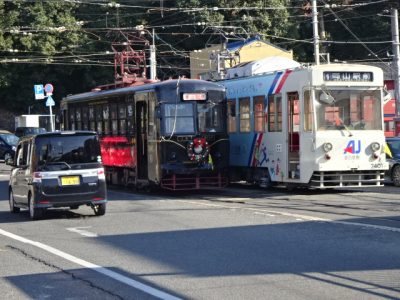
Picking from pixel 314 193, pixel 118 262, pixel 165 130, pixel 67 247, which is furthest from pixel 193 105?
pixel 118 262

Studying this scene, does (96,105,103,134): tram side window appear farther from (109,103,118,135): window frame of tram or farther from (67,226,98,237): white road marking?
(67,226,98,237): white road marking

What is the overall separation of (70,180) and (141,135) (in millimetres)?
6146

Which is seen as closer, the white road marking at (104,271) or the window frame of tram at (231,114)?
the white road marking at (104,271)

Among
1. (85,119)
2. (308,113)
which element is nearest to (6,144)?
(85,119)

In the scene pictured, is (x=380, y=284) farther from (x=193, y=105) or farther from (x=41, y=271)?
(x=193, y=105)

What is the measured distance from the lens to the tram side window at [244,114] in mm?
21812

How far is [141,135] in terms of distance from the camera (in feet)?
69.9

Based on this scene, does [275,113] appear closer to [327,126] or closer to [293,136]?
[293,136]

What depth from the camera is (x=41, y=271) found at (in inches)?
380

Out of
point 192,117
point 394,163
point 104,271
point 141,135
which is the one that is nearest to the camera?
point 104,271

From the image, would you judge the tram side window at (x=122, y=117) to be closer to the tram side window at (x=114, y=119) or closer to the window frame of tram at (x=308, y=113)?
the tram side window at (x=114, y=119)

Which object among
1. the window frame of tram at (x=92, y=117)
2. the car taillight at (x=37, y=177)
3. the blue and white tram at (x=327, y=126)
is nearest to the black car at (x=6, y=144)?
the window frame of tram at (x=92, y=117)

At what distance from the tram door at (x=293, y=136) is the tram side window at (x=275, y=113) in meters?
0.48

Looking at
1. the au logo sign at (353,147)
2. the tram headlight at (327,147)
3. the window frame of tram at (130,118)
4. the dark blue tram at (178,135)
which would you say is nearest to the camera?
the tram headlight at (327,147)
